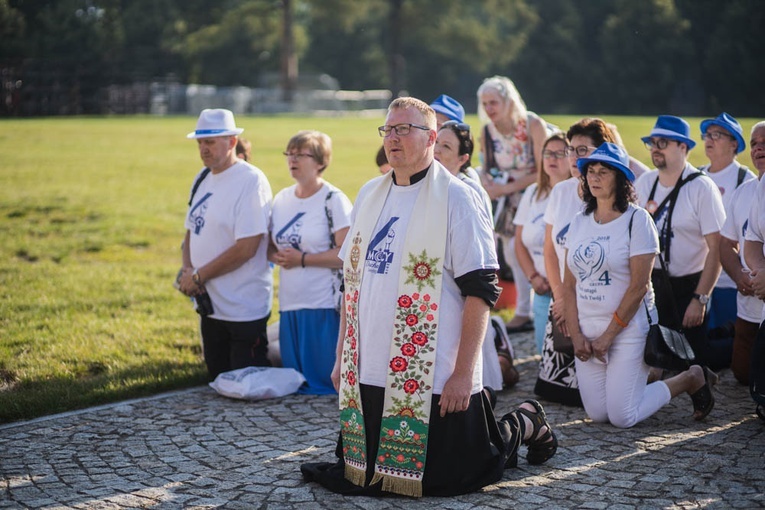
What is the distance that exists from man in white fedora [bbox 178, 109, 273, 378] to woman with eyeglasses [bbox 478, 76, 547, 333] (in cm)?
263

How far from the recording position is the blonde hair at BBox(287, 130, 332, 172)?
7352mm

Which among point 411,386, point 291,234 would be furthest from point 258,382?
point 411,386

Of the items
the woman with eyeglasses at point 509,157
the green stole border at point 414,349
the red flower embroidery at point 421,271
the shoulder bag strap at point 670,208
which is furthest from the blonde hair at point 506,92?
the red flower embroidery at point 421,271

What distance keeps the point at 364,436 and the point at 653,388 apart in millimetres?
2230

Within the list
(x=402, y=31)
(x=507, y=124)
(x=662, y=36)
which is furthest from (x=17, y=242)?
(x=402, y=31)

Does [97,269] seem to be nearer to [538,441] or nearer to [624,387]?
[624,387]

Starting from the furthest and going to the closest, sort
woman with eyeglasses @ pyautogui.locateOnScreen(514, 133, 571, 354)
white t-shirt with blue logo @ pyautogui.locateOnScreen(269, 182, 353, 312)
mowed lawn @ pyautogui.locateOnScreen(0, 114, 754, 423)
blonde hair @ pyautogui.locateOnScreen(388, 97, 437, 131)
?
1. woman with eyeglasses @ pyautogui.locateOnScreen(514, 133, 571, 354)
2. mowed lawn @ pyautogui.locateOnScreen(0, 114, 754, 423)
3. white t-shirt with blue logo @ pyautogui.locateOnScreen(269, 182, 353, 312)
4. blonde hair @ pyautogui.locateOnScreen(388, 97, 437, 131)

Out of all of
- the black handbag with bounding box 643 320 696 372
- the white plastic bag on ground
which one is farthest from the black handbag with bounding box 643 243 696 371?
the white plastic bag on ground

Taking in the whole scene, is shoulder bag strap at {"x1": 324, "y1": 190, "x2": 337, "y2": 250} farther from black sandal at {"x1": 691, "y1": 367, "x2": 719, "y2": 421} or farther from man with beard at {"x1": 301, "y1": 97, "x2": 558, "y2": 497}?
black sandal at {"x1": 691, "y1": 367, "x2": 719, "y2": 421}

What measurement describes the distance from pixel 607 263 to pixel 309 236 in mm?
2358

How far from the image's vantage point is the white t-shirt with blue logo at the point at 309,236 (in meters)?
7.39

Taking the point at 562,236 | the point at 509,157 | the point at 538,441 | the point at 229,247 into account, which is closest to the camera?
the point at 538,441

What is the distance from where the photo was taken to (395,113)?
478 centimetres

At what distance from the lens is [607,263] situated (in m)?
6.14
